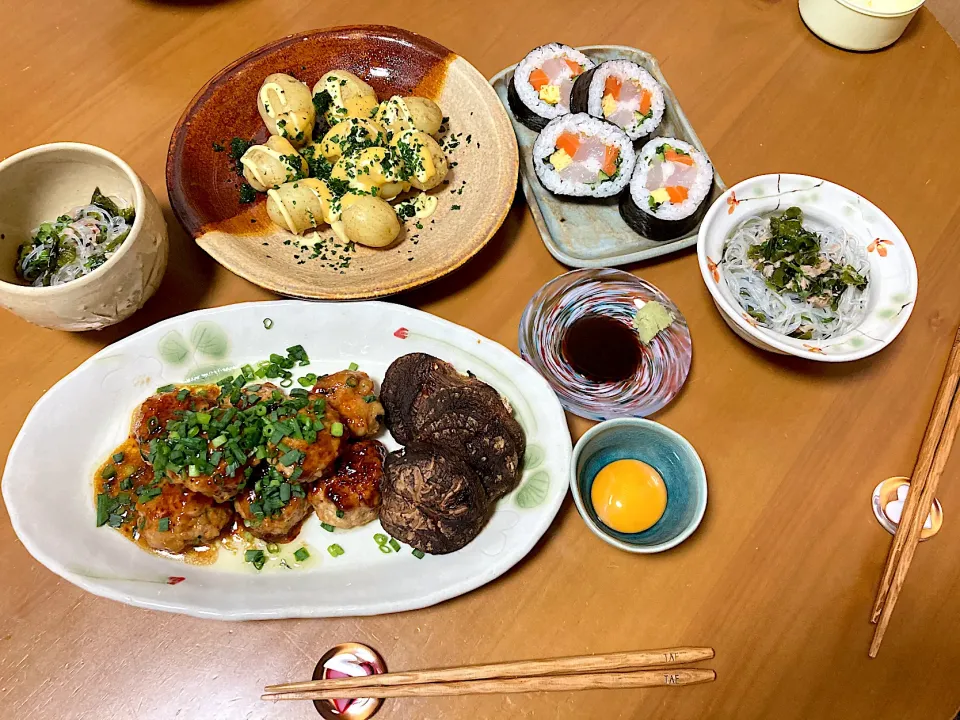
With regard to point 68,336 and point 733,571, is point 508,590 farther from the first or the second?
point 68,336

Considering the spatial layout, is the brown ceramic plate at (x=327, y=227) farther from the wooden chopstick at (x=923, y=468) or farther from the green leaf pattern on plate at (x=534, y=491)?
the wooden chopstick at (x=923, y=468)

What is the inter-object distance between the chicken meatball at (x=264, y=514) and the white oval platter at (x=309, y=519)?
0.08 meters

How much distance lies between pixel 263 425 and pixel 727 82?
1.74 m

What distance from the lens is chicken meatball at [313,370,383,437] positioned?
4.69 ft

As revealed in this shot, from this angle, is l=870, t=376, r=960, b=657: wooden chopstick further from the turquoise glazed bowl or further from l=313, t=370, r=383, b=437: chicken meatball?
l=313, t=370, r=383, b=437: chicken meatball

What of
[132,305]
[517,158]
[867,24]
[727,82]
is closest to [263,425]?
[132,305]

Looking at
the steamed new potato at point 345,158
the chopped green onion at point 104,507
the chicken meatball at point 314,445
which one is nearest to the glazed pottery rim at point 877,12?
the steamed new potato at point 345,158

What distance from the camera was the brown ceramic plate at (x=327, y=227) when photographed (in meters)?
1.48

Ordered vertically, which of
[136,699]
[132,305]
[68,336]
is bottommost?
[136,699]

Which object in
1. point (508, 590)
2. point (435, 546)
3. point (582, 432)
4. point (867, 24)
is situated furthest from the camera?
point (867, 24)

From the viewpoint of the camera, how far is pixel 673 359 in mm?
1596

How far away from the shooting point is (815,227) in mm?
1669

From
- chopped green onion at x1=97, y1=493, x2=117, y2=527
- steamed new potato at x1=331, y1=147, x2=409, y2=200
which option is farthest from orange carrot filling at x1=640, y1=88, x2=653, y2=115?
chopped green onion at x1=97, y1=493, x2=117, y2=527

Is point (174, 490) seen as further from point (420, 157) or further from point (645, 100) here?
point (645, 100)
